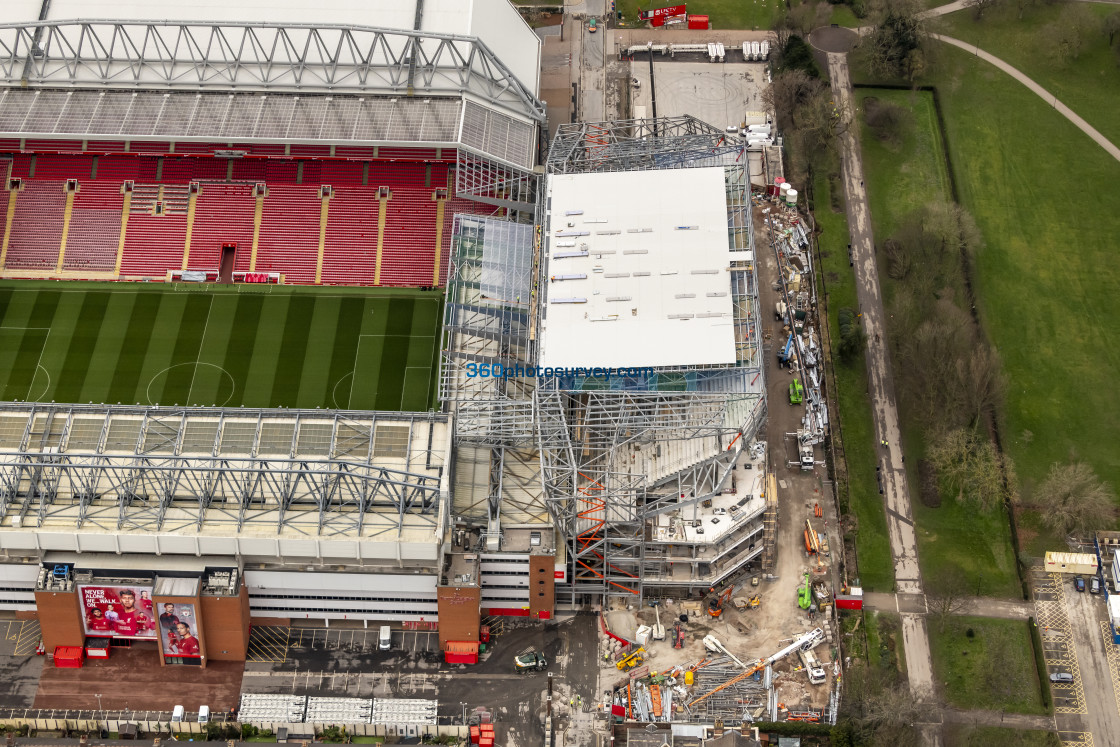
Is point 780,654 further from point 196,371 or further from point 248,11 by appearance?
point 248,11

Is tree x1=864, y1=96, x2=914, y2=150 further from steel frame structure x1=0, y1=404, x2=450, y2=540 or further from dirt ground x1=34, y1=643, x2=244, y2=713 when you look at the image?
dirt ground x1=34, y1=643, x2=244, y2=713

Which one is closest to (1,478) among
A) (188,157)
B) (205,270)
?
(205,270)

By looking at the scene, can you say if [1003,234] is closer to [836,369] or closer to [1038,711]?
[836,369]

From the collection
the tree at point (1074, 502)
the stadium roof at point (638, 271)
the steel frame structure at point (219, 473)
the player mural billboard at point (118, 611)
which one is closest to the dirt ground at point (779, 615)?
the stadium roof at point (638, 271)

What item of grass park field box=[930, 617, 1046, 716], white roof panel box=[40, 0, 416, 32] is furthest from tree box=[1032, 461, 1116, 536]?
white roof panel box=[40, 0, 416, 32]

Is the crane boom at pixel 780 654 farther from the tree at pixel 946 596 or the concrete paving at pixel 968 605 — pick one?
the tree at pixel 946 596
